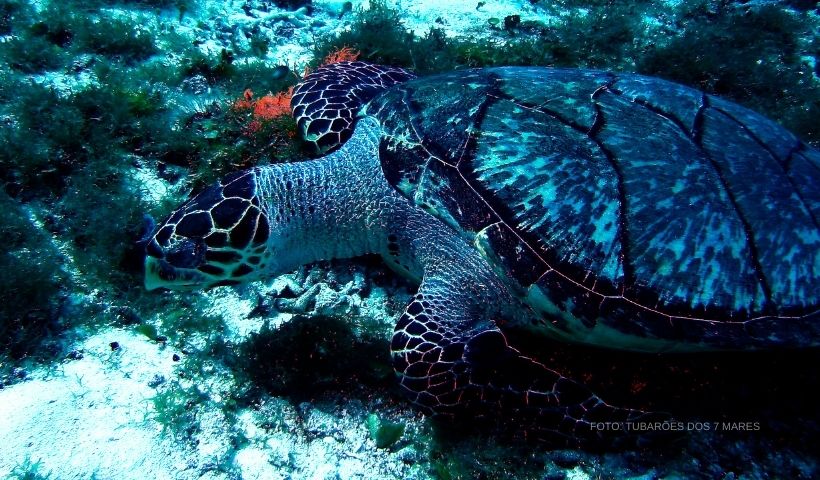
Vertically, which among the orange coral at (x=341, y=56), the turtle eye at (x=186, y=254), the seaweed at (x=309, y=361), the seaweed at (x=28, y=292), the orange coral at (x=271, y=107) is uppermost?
the orange coral at (x=341, y=56)

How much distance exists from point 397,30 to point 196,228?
9.92 feet

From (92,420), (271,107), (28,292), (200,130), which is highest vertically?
(271,107)

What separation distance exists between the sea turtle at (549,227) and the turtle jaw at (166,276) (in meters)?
0.01

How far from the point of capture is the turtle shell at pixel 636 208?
6.14 ft

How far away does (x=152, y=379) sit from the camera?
2.12 meters

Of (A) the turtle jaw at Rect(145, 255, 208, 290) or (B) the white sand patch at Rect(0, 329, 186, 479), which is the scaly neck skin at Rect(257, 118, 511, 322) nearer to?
(A) the turtle jaw at Rect(145, 255, 208, 290)

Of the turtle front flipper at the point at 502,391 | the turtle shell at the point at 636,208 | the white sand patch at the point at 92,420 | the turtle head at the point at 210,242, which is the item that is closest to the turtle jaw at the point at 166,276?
the turtle head at the point at 210,242

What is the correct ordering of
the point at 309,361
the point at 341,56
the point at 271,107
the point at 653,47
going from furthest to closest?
the point at 653,47, the point at 341,56, the point at 271,107, the point at 309,361

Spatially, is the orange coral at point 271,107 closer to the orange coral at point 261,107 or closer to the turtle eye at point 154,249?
the orange coral at point 261,107

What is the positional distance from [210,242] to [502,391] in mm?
1658

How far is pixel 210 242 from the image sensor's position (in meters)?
2.21

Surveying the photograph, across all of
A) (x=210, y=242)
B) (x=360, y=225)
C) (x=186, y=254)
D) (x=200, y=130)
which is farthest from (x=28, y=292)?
(x=360, y=225)

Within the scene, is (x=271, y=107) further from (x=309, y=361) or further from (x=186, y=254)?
(x=309, y=361)

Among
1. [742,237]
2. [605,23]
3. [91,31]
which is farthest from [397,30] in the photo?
[742,237]
